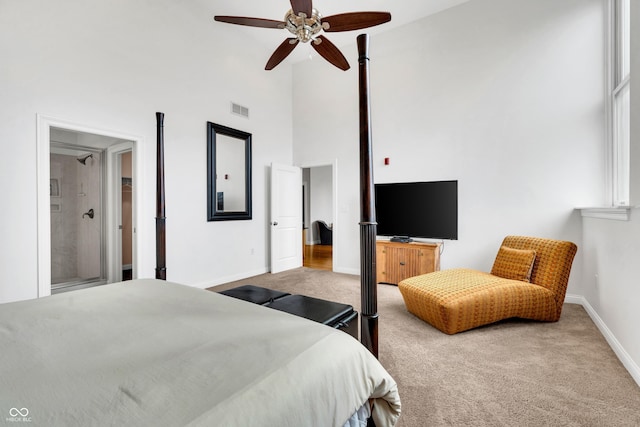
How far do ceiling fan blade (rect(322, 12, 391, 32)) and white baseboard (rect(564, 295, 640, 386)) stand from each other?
298 centimetres

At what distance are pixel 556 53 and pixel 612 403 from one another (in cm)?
364

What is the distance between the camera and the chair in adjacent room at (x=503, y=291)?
2574mm

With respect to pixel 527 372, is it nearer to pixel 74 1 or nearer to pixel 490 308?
pixel 490 308

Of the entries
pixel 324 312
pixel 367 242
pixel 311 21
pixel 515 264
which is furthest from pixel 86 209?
pixel 515 264

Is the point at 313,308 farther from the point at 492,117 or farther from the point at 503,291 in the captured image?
the point at 492,117

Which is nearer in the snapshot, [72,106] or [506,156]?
[72,106]

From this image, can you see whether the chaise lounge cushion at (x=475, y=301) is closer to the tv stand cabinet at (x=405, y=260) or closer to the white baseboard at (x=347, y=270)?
the tv stand cabinet at (x=405, y=260)

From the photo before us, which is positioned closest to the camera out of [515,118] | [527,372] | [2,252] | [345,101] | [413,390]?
[413,390]

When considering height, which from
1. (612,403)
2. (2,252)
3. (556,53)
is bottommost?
(612,403)

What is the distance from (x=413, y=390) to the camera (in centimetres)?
180

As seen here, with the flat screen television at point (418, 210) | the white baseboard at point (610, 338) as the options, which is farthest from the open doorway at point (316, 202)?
the white baseboard at point (610, 338)

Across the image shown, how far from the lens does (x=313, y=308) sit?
1992 mm

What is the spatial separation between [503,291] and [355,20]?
105 inches

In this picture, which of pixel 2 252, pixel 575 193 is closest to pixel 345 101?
pixel 575 193
